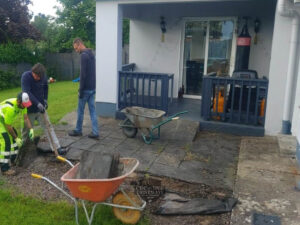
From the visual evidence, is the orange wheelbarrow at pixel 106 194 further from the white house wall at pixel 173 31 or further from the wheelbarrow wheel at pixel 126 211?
the white house wall at pixel 173 31

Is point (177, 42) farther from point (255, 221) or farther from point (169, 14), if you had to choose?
point (255, 221)

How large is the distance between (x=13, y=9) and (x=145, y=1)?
1214cm

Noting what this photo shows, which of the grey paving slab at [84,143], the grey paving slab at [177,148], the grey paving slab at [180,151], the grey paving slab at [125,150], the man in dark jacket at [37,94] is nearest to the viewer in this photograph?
the grey paving slab at [180,151]

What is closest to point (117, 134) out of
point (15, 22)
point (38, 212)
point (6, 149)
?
point (6, 149)

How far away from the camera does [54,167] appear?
16.1ft

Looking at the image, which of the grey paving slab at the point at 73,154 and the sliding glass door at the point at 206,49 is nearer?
the grey paving slab at the point at 73,154

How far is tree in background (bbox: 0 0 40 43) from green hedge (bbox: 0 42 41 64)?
172 cm

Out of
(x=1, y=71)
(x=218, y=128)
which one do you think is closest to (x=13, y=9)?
(x=1, y=71)

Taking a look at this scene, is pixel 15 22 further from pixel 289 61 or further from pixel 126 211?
pixel 126 211

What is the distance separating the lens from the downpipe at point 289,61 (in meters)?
5.57

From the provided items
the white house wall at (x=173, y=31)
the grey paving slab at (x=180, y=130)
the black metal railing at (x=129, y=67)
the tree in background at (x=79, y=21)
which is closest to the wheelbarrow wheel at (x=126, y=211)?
the grey paving slab at (x=180, y=130)

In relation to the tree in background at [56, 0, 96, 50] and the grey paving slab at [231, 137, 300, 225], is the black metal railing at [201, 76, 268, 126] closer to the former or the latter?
the grey paving slab at [231, 137, 300, 225]

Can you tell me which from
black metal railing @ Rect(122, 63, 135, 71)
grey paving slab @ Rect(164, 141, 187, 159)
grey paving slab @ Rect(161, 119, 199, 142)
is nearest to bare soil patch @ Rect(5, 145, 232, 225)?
grey paving slab @ Rect(164, 141, 187, 159)

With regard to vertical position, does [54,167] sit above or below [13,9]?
below
